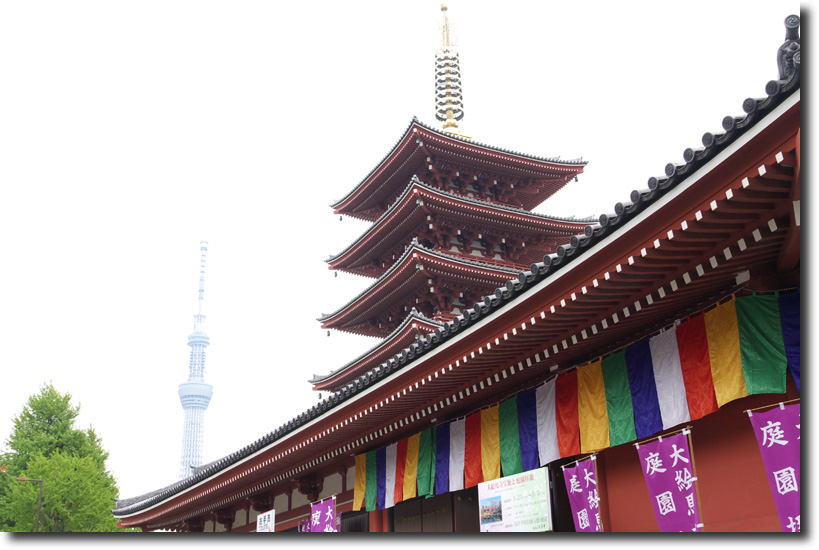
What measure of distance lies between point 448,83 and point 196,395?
12392 centimetres

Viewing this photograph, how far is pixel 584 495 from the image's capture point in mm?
8289

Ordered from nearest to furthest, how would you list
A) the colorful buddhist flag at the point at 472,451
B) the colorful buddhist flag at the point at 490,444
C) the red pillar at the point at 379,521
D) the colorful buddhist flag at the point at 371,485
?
the colorful buddhist flag at the point at 490,444 < the colorful buddhist flag at the point at 472,451 < the colorful buddhist flag at the point at 371,485 < the red pillar at the point at 379,521

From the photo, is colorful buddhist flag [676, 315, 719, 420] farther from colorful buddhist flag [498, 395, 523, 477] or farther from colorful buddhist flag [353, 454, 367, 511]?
colorful buddhist flag [353, 454, 367, 511]

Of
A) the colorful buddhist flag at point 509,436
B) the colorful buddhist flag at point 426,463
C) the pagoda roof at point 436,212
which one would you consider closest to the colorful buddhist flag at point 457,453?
the colorful buddhist flag at point 426,463

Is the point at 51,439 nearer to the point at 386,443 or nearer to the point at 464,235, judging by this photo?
the point at 464,235

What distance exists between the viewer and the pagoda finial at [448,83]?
864 inches

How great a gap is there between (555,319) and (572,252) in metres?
1.04

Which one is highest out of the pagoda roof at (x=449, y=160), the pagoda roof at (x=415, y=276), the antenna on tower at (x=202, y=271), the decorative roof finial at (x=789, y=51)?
the antenna on tower at (x=202, y=271)

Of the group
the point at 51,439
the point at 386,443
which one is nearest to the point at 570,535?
the point at 386,443

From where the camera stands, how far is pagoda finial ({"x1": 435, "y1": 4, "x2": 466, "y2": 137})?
21.9m

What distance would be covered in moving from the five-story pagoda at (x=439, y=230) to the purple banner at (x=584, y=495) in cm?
787

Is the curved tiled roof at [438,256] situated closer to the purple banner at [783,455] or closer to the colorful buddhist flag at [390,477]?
the colorful buddhist flag at [390,477]

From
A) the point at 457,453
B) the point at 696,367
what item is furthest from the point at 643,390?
the point at 457,453

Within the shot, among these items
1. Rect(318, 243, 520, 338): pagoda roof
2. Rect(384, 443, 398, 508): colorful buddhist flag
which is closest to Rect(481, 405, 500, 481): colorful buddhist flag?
Rect(384, 443, 398, 508): colorful buddhist flag
